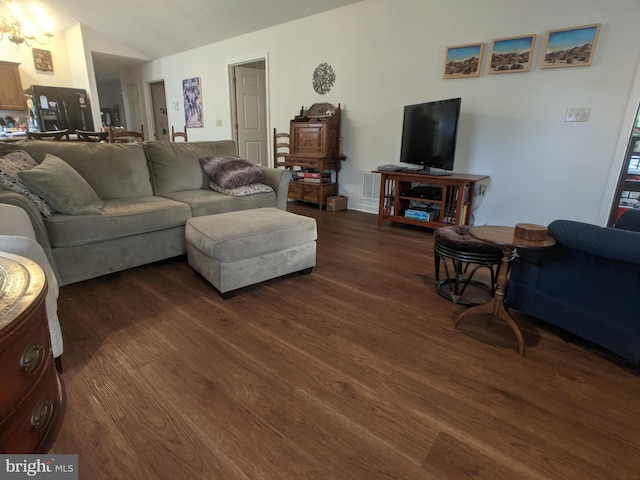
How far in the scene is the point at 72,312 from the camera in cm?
195

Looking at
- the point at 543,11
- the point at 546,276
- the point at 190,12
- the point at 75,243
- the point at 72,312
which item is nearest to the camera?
the point at 546,276

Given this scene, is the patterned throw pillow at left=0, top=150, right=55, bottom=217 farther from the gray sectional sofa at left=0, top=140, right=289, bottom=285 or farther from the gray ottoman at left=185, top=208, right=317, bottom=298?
the gray ottoman at left=185, top=208, right=317, bottom=298

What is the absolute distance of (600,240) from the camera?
1402mm

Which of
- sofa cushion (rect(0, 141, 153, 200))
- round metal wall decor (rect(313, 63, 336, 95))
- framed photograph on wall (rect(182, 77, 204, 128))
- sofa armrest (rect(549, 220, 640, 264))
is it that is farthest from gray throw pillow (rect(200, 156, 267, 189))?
framed photograph on wall (rect(182, 77, 204, 128))

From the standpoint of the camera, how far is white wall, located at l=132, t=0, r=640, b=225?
286 cm

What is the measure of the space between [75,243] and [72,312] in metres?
0.46

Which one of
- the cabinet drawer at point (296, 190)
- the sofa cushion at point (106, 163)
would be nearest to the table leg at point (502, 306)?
the sofa cushion at point (106, 163)

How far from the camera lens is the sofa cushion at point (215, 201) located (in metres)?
2.77

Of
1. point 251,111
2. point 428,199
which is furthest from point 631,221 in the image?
point 251,111

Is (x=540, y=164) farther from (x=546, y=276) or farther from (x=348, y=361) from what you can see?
(x=348, y=361)

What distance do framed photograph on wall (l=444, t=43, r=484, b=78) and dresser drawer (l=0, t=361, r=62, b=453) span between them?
395 centimetres

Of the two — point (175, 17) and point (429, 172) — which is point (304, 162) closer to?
point (429, 172)

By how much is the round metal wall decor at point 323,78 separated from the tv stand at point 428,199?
1625mm

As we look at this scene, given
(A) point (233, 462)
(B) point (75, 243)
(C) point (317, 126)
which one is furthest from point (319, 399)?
(C) point (317, 126)
